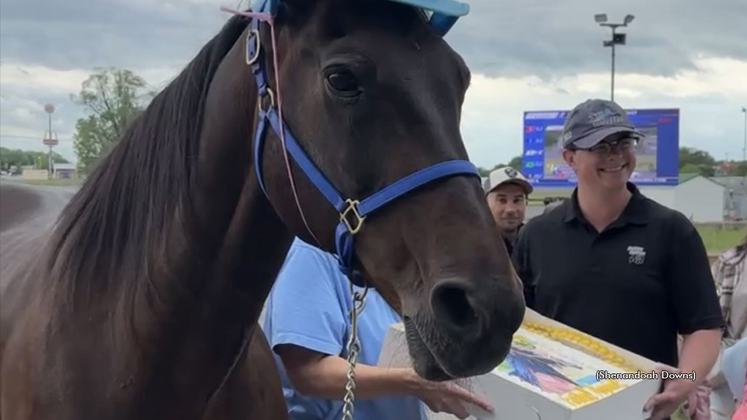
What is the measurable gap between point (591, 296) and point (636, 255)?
205 mm

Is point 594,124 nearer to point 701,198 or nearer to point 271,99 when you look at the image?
point 271,99

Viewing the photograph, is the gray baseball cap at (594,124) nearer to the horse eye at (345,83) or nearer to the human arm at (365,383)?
the human arm at (365,383)

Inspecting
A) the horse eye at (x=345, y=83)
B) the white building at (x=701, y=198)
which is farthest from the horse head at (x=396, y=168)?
the white building at (x=701, y=198)

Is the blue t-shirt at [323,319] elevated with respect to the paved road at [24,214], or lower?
lower

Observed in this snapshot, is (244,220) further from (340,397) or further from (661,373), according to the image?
(661,373)

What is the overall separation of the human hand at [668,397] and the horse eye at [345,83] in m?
1.36

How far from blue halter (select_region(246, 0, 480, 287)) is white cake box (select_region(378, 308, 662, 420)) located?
47 cm

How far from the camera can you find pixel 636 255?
2.84m

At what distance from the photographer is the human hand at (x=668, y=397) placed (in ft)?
8.09

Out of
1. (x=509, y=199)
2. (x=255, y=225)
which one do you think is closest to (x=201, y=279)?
(x=255, y=225)

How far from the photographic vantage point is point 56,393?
2.04m

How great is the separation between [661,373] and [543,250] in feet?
2.40

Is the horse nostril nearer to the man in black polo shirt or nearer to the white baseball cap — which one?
the man in black polo shirt

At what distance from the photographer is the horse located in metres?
1.57
